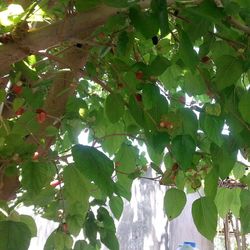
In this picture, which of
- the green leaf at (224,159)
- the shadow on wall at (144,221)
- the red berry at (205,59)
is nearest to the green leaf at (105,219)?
the green leaf at (224,159)

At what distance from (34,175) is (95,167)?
106 mm

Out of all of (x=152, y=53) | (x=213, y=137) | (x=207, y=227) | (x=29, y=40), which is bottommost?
(x=207, y=227)

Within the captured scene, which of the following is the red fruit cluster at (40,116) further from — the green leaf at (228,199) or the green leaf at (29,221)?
the green leaf at (228,199)

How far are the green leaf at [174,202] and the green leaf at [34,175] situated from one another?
226 mm

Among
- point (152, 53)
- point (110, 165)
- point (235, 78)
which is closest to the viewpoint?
point (110, 165)

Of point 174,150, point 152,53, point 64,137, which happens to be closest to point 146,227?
point 64,137

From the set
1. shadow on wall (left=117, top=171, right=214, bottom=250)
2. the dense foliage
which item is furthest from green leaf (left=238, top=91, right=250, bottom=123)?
shadow on wall (left=117, top=171, right=214, bottom=250)

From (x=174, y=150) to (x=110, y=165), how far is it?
0.12m

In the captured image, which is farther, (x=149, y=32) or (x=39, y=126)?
(x=39, y=126)

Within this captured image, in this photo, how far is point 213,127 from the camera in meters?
0.57

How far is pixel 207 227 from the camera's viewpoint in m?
0.59

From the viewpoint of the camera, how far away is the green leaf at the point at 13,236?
1.51ft

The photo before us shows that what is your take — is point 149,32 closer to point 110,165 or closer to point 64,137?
point 110,165

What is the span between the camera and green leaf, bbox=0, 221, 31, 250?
46 cm
